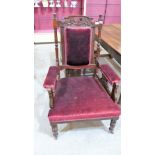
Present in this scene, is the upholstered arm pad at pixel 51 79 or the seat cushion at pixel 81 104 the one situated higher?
the upholstered arm pad at pixel 51 79

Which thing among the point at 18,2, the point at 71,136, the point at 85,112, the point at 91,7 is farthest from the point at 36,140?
the point at 91,7

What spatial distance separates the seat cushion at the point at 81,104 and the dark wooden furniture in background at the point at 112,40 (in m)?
0.47

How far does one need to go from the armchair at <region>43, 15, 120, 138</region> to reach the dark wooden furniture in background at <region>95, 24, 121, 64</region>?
8.2 inches

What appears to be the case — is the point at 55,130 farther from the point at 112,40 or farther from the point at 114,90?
the point at 112,40

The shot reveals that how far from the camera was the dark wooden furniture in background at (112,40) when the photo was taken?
1965 millimetres

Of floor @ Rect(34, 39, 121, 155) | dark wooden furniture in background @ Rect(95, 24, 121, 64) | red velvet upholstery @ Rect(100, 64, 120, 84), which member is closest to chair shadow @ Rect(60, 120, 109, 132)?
floor @ Rect(34, 39, 121, 155)

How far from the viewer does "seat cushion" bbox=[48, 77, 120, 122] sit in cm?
146

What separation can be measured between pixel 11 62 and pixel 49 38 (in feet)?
10.5

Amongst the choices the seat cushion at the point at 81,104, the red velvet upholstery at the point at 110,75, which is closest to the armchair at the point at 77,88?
the seat cushion at the point at 81,104

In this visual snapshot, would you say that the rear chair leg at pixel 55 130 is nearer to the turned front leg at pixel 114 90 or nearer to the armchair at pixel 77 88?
the armchair at pixel 77 88

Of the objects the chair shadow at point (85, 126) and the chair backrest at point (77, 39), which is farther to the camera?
the chair shadow at point (85, 126)

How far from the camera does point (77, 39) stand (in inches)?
66.3

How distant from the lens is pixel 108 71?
1688 millimetres

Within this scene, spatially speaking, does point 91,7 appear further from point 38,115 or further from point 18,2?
point 18,2
